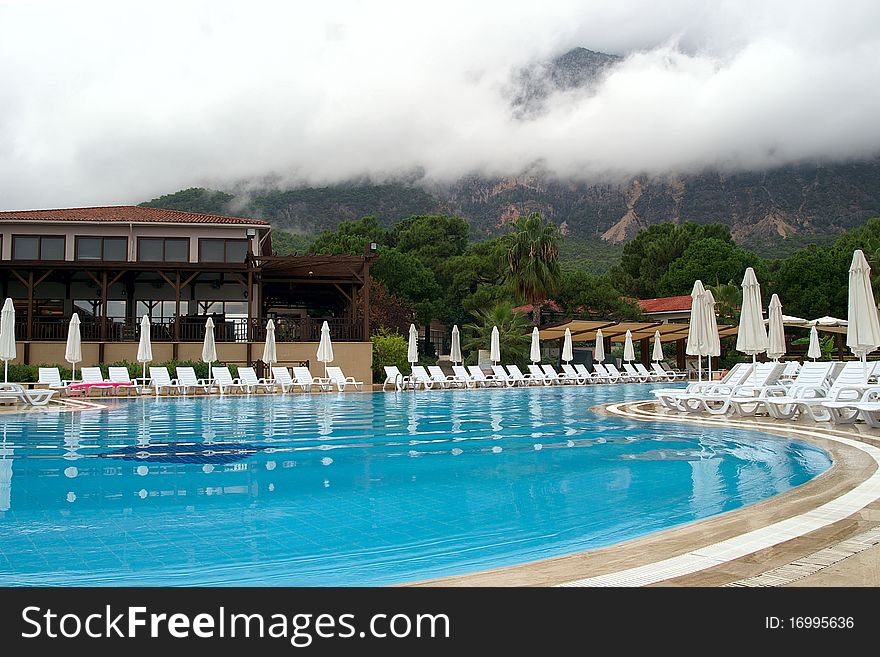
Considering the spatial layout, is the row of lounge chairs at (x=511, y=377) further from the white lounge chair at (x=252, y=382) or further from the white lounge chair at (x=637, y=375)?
the white lounge chair at (x=252, y=382)

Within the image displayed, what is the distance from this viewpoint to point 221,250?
2883 centimetres

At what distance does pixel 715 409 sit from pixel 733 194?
84.5 m

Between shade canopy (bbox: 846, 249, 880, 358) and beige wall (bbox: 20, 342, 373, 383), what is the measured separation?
1747 centimetres

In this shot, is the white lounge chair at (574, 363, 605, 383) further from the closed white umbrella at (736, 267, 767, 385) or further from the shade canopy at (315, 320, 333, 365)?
the closed white umbrella at (736, 267, 767, 385)

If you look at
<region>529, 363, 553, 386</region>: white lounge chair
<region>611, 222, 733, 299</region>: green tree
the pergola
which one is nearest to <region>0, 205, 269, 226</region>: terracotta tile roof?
<region>529, 363, 553, 386</region>: white lounge chair

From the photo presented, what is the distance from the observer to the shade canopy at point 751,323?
14211 mm

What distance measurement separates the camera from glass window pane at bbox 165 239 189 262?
2883cm

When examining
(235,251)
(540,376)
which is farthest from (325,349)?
(540,376)

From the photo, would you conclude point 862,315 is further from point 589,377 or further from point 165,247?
point 165,247

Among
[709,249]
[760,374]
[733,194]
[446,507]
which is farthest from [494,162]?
[446,507]

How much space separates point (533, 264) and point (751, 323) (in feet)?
84.7

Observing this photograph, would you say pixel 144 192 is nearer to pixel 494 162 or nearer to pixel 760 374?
pixel 494 162

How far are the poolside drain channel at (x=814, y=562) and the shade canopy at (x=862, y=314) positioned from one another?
26.6ft

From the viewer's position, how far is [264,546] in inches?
170
